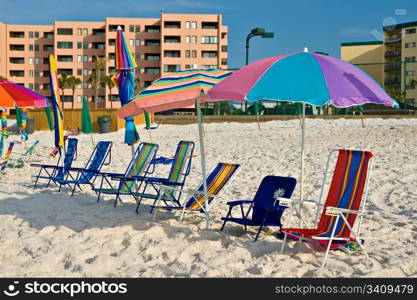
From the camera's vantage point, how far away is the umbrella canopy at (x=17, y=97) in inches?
427

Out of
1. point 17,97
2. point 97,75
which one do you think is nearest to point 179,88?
point 17,97

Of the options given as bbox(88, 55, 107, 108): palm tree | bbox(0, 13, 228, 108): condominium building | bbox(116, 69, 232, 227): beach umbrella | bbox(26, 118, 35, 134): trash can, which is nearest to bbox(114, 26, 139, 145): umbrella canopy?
bbox(116, 69, 232, 227): beach umbrella

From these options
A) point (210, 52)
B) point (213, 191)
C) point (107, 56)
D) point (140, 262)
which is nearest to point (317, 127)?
point (213, 191)

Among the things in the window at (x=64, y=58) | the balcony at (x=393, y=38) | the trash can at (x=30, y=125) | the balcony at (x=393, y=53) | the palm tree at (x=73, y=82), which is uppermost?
the balcony at (x=393, y=38)

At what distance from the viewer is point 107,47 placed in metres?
62.0

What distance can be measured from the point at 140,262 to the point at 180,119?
2303 cm

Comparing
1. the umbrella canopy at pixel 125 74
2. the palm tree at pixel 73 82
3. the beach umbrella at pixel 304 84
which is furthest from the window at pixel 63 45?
the beach umbrella at pixel 304 84

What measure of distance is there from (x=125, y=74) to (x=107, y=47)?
56067 millimetres

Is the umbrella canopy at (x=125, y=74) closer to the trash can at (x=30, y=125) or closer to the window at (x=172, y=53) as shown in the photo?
the trash can at (x=30, y=125)

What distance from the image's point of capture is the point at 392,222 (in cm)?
665

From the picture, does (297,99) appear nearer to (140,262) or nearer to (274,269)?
(274,269)

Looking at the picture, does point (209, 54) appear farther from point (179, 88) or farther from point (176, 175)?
point (179, 88)

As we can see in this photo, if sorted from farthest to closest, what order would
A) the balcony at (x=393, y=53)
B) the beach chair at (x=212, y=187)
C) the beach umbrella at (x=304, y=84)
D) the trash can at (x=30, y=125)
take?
the balcony at (x=393, y=53), the trash can at (x=30, y=125), the beach chair at (x=212, y=187), the beach umbrella at (x=304, y=84)

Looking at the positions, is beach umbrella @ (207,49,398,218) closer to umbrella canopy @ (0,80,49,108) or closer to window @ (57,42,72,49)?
umbrella canopy @ (0,80,49,108)
